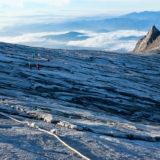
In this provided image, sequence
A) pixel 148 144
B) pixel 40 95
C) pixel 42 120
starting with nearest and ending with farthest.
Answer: pixel 148 144 → pixel 42 120 → pixel 40 95

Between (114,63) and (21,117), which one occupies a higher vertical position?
(114,63)

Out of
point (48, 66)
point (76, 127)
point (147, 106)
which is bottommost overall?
point (147, 106)

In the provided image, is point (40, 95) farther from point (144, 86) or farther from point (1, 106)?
point (144, 86)

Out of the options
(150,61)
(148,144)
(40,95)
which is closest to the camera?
(148,144)

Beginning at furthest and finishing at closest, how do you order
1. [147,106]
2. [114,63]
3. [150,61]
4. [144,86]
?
[150,61] < [114,63] < [144,86] < [147,106]

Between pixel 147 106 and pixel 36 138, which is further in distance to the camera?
pixel 147 106

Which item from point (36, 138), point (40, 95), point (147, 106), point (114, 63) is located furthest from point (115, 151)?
point (114, 63)

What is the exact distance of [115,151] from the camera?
7629 millimetres

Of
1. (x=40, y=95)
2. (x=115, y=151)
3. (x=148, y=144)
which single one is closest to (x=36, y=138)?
(x=115, y=151)

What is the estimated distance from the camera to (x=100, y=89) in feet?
68.8

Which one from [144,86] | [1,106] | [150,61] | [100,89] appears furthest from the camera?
[150,61]

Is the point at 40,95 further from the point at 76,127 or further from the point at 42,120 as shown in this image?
the point at 76,127

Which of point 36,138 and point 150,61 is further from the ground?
point 150,61

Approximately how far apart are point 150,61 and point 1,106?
30.9 meters
